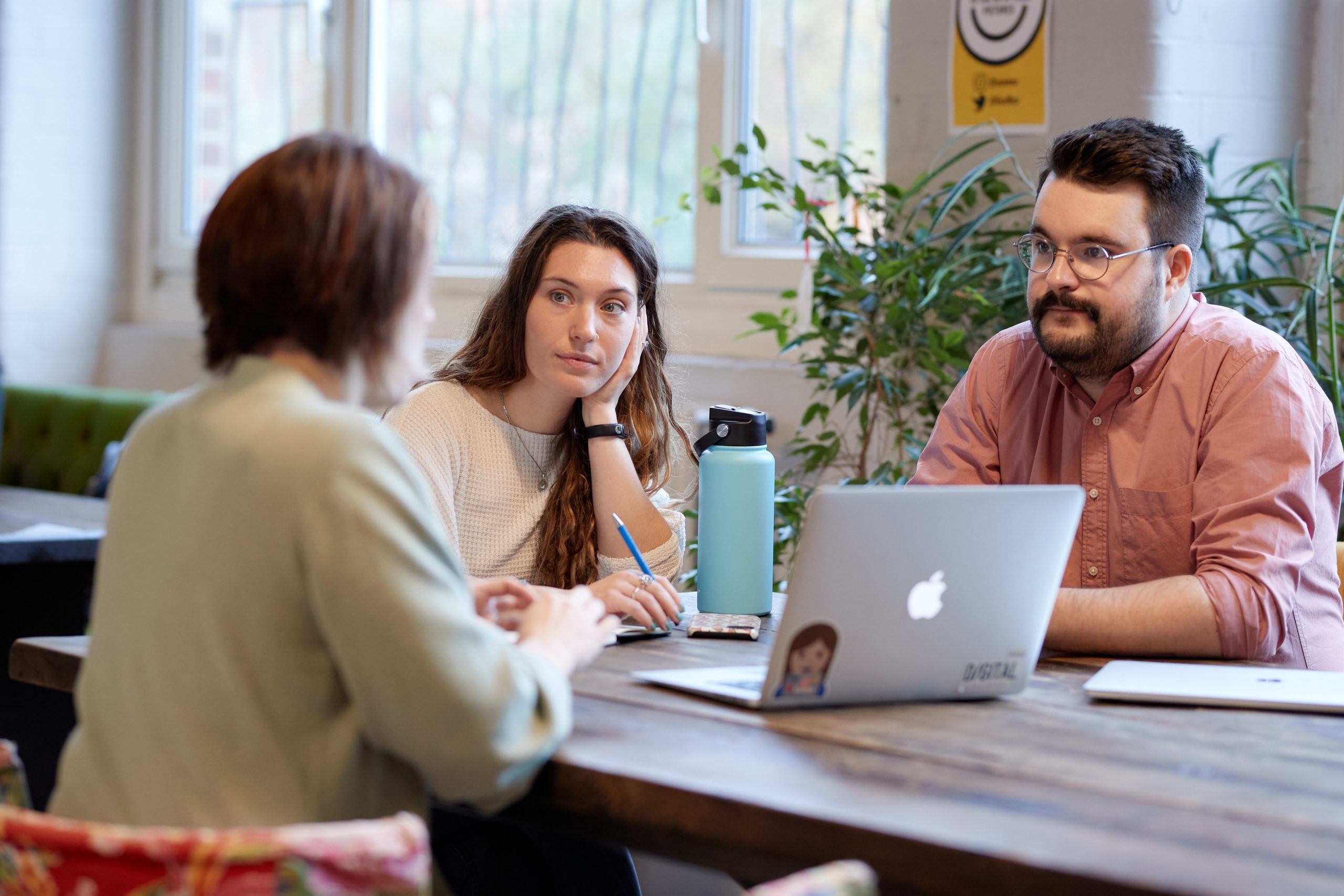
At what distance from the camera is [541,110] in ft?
12.7

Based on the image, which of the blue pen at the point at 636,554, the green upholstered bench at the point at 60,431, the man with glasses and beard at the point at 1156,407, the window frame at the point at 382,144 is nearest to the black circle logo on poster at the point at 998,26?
the window frame at the point at 382,144

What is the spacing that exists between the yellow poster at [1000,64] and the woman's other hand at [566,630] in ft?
5.90

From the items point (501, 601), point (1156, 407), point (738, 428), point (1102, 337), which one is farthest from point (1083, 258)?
point (501, 601)

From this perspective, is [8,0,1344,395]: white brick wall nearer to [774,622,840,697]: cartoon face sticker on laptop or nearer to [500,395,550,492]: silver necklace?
[500,395,550,492]: silver necklace

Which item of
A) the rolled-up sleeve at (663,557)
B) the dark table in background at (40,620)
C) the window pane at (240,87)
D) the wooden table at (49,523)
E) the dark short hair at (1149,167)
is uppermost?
the window pane at (240,87)

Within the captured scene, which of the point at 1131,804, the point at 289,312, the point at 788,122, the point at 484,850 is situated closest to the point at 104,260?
the point at 788,122

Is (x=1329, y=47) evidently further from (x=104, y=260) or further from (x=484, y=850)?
(x=104, y=260)

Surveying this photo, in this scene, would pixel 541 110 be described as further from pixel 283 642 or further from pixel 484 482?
pixel 283 642

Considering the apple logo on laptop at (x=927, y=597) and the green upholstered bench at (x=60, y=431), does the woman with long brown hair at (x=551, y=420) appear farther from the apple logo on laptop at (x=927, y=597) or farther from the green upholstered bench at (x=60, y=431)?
the green upholstered bench at (x=60, y=431)

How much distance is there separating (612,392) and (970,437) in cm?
53

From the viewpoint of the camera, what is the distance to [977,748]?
114 cm

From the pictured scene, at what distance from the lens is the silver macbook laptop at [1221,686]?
1286mm

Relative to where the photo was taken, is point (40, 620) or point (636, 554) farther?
point (40, 620)

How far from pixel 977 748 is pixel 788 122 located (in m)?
2.51
